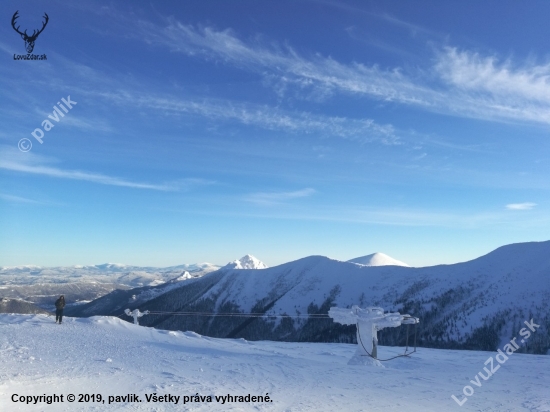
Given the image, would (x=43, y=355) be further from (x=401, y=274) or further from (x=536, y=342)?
(x=401, y=274)

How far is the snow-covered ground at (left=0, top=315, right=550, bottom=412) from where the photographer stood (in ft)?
41.9

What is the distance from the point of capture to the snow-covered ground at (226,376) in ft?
41.9

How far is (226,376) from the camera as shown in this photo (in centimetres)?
1596

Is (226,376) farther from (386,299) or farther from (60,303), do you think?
(386,299)

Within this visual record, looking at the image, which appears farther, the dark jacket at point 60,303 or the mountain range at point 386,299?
the mountain range at point 386,299

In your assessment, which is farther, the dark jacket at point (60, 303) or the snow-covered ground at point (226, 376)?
the dark jacket at point (60, 303)

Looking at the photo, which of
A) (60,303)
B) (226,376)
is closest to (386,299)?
(60,303)

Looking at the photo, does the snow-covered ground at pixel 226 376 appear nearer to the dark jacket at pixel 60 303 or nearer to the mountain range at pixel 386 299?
the dark jacket at pixel 60 303

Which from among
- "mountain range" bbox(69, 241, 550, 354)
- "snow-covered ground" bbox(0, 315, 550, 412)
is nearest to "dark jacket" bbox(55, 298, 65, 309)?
→ "snow-covered ground" bbox(0, 315, 550, 412)

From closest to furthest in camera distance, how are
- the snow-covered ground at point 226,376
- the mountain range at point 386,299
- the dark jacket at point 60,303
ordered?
1. the snow-covered ground at point 226,376
2. the dark jacket at point 60,303
3. the mountain range at point 386,299

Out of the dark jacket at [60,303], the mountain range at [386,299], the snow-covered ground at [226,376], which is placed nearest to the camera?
the snow-covered ground at [226,376]

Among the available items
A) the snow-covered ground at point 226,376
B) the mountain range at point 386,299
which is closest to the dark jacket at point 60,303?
the snow-covered ground at point 226,376

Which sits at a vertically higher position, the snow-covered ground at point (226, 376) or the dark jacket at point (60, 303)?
the dark jacket at point (60, 303)

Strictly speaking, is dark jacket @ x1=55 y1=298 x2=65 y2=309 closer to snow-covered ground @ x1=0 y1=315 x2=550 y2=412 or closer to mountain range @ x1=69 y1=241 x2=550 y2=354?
snow-covered ground @ x1=0 y1=315 x2=550 y2=412
